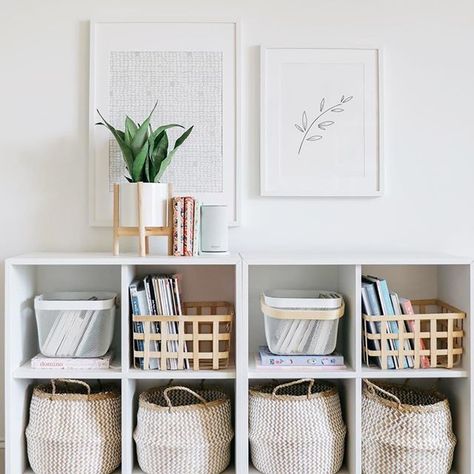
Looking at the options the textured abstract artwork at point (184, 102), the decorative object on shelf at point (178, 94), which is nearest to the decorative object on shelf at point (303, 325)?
the decorative object on shelf at point (178, 94)

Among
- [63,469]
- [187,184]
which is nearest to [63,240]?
[187,184]

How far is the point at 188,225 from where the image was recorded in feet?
5.85

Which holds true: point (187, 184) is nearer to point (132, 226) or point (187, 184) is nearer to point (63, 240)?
point (132, 226)

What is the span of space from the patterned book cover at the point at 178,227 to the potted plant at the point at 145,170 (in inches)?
1.9

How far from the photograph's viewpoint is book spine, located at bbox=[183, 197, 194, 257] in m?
1.78

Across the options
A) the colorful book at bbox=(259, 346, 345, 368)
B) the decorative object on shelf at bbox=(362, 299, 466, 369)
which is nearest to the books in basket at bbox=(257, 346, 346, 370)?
the colorful book at bbox=(259, 346, 345, 368)

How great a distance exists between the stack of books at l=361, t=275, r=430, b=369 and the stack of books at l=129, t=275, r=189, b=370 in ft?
2.00

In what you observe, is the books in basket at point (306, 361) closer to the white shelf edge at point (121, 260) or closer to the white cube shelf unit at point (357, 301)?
the white cube shelf unit at point (357, 301)

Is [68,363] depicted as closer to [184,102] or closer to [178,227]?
[178,227]

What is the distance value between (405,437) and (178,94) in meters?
1.40


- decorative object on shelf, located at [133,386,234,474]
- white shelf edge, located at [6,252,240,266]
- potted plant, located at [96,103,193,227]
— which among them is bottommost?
decorative object on shelf, located at [133,386,234,474]

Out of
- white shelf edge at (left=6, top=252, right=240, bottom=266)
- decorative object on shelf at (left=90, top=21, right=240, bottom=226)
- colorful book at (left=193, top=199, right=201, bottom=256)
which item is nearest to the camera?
white shelf edge at (left=6, top=252, right=240, bottom=266)

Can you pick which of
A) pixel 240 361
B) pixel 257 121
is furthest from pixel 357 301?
pixel 257 121

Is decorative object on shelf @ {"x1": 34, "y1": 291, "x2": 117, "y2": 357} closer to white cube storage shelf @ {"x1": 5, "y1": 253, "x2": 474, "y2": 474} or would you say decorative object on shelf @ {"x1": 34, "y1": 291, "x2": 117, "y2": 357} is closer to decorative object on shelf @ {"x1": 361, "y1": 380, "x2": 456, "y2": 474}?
white cube storage shelf @ {"x1": 5, "y1": 253, "x2": 474, "y2": 474}
